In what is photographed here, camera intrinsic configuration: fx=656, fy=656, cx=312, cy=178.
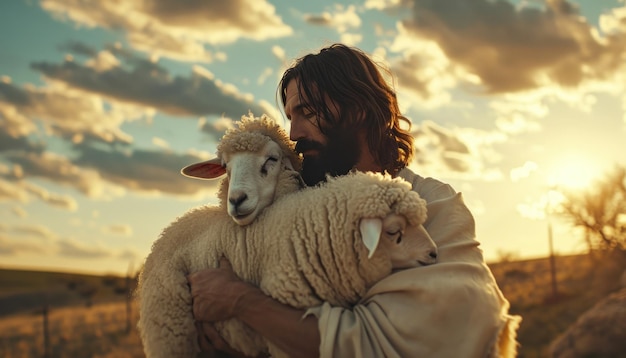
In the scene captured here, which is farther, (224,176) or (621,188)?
(621,188)

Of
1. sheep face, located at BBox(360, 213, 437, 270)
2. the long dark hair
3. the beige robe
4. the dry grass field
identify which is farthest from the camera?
the dry grass field

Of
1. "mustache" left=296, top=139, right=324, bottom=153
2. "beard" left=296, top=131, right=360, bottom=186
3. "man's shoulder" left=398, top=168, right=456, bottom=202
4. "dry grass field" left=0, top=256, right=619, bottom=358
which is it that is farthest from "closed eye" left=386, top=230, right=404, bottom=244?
"dry grass field" left=0, top=256, right=619, bottom=358

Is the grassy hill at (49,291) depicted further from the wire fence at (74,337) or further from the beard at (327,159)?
the beard at (327,159)

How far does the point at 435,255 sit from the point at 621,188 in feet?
80.2

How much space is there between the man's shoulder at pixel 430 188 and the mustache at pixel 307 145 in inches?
25.6

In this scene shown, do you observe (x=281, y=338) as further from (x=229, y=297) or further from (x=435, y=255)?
(x=435, y=255)

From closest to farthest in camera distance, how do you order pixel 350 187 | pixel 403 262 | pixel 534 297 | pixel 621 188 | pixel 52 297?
1. pixel 403 262
2. pixel 350 187
3. pixel 621 188
4. pixel 534 297
5. pixel 52 297

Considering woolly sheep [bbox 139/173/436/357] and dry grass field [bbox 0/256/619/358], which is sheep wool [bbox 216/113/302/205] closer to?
woolly sheep [bbox 139/173/436/357]

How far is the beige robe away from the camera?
3188 mm

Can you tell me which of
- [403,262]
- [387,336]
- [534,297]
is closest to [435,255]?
[403,262]

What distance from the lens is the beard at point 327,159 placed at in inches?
175

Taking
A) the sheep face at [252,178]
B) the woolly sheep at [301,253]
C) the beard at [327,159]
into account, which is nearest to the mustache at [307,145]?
the beard at [327,159]

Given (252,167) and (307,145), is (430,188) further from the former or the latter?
(252,167)

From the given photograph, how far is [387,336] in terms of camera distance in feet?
10.6
